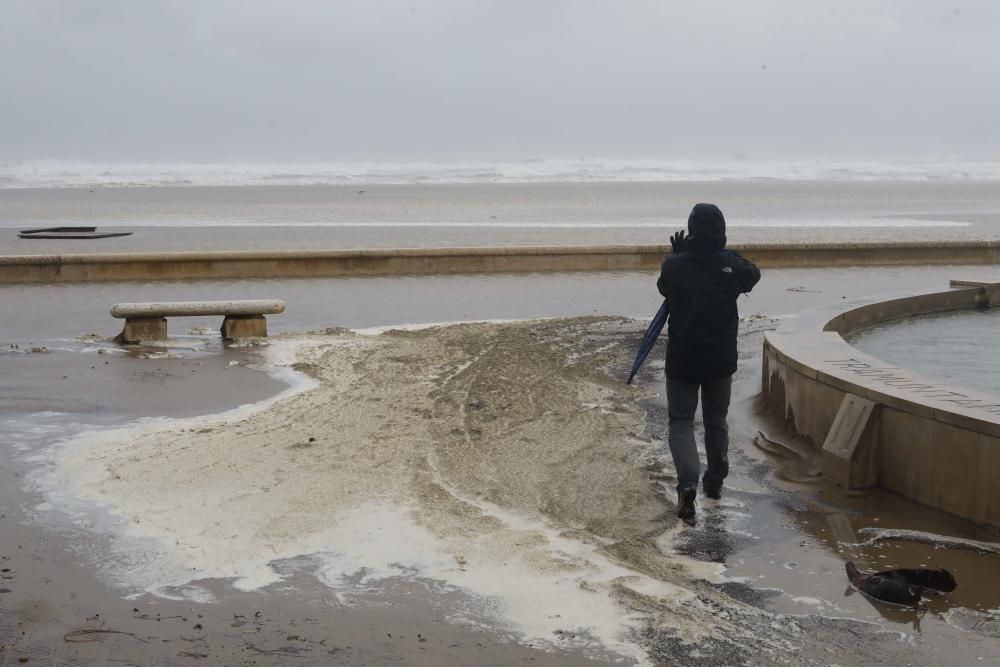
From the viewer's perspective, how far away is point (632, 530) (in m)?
5.70

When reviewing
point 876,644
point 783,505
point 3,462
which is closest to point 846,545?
point 783,505

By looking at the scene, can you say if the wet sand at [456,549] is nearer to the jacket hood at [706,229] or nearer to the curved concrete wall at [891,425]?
the curved concrete wall at [891,425]

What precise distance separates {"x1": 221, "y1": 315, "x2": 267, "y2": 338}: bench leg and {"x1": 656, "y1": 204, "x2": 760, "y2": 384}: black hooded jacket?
7.16 metres

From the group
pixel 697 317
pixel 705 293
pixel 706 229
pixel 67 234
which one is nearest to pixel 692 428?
pixel 697 317

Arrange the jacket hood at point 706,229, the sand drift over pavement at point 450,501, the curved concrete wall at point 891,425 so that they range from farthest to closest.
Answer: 1. the jacket hood at point 706,229
2. the curved concrete wall at point 891,425
3. the sand drift over pavement at point 450,501

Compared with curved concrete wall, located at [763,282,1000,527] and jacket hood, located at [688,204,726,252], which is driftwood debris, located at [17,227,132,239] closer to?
curved concrete wall, located at [763,282,1000,527]

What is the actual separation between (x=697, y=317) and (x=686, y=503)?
92 centimetres

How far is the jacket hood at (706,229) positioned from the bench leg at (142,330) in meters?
7.58

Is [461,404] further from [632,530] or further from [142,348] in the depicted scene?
[142,348]

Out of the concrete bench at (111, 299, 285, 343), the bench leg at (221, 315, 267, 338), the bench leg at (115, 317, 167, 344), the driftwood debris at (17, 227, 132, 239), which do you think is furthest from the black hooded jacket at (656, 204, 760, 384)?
the driftwood debris at (17, 227, 132, 239)

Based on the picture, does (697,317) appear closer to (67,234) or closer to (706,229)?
(706,229)

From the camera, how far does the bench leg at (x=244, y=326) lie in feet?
40.3

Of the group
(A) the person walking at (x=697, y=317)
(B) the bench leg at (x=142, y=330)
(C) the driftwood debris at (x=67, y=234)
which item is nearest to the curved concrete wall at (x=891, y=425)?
(A) the person walking at (x=697, y=317)

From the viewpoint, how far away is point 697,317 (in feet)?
19.4
